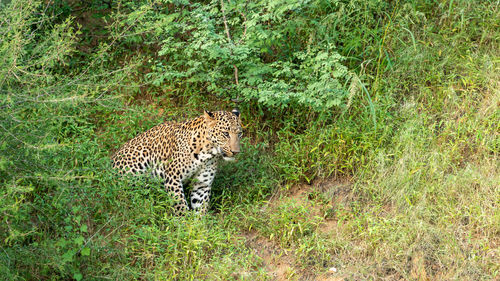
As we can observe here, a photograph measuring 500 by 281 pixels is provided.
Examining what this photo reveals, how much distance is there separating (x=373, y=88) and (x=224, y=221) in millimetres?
2536

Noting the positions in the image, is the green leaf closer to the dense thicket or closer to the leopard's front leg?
the dense thicket

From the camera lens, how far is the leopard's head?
632 centimetres

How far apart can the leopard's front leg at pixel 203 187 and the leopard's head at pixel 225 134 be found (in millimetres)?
261

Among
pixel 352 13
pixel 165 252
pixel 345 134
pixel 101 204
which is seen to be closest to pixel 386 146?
pixel 345 134

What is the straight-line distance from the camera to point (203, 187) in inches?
263

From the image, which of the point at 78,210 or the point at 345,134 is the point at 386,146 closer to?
the point at 345,134

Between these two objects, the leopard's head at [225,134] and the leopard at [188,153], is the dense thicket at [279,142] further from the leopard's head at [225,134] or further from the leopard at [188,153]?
the leopard's head at [225,134]

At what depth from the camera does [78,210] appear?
4961 mm

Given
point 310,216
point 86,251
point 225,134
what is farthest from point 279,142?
point 86,251

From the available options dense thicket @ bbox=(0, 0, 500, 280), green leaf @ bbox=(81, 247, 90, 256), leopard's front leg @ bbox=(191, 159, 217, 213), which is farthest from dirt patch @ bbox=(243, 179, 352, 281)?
green leaf @ bbox=(81, 247, 90, 256)

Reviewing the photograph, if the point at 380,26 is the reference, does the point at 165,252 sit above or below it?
below

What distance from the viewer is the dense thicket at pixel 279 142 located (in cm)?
480

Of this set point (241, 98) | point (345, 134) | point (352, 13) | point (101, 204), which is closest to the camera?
point (101, 204)

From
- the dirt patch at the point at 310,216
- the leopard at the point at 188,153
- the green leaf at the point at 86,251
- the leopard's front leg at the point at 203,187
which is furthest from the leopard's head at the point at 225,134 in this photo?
the green leaf at the point at 86,251
